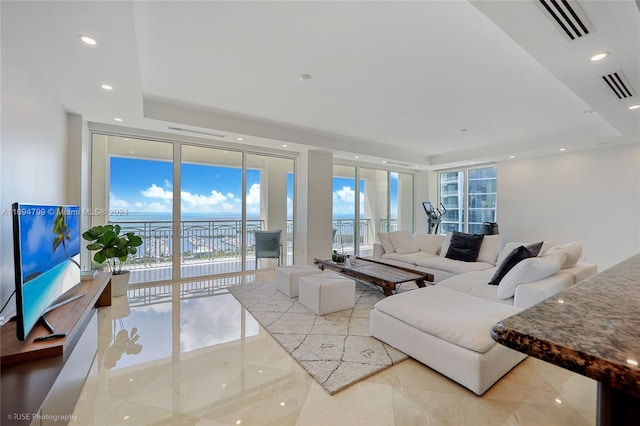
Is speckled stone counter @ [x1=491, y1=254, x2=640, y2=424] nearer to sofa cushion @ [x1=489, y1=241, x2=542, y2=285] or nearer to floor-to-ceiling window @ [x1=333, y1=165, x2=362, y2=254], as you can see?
sofa cushion @ [x1=489, y1=241, x2=542, y2=285]

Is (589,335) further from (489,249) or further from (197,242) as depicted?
(197,242)

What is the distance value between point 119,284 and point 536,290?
482 centimetres

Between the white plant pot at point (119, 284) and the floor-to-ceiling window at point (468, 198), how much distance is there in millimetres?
7168

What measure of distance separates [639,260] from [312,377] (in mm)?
1959

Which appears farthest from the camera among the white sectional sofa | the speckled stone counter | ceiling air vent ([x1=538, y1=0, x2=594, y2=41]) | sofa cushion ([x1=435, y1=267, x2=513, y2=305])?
sofa cushion ([x1=435, y1=267, x2=513, y2=305])

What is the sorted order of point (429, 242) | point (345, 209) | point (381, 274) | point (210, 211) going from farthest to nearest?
1. point (345, 209)
2. point (429, 242)
3. point (210, 211)
4. point (381, 274)

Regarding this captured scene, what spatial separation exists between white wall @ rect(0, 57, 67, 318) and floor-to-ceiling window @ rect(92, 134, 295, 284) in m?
1.29

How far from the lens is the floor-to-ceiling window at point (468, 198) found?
6.74 m

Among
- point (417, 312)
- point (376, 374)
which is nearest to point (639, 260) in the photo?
point (417, 312)

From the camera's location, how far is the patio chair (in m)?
5.38

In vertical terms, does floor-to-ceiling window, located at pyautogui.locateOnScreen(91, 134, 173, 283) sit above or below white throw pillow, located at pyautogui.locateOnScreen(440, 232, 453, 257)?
above

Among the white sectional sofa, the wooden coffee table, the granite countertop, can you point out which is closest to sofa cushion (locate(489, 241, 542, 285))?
the white sectional sofa

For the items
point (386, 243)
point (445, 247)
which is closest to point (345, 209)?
point (386, 243)

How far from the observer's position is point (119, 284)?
3844mm
